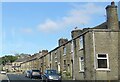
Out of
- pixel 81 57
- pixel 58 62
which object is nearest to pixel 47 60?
pixel 58 62

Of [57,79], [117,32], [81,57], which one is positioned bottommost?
[57,79]

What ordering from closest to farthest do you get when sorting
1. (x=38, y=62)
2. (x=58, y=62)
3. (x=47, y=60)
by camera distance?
(x=58, y=62), (x=47, y=60), (x=38, y=62)

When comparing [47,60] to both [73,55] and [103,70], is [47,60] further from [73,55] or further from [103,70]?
[103,70]

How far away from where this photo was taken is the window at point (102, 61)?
29.9m

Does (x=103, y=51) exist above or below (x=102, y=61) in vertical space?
above

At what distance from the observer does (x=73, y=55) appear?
37.7 meters

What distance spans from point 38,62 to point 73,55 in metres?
37.1

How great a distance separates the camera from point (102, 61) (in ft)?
98.9

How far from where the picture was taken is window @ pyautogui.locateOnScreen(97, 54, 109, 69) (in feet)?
98.1

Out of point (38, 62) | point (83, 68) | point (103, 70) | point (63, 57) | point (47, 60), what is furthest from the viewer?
point (38, 62)

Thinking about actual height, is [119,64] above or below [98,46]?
below

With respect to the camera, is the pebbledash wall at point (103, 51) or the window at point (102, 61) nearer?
the pebbledash wall at point (103, 51)

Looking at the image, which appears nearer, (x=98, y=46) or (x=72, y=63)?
(x=98, y=46)

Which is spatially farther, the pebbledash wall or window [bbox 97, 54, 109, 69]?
window [bbox 97, 54, 109, 69]
